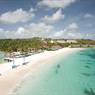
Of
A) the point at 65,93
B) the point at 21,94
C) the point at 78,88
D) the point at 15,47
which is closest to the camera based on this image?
the point at 21,94

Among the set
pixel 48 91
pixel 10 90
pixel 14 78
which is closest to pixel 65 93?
pixel 48 91

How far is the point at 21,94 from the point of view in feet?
73.9

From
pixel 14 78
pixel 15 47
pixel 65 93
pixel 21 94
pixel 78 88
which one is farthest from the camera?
pixel 15 47

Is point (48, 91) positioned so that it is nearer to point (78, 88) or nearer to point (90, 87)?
point (78, 88)

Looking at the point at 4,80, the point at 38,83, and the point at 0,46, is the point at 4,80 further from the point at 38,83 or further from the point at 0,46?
the point at 0,46

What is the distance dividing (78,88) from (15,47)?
6942 centimetres

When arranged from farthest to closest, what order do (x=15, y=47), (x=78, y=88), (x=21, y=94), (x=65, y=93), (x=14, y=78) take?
(x=15, y=47)
(x=14, y=78)
(x=78, y=88)
(x=65, y=93)
(x=21, y=94)

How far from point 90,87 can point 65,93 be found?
553 centimetres

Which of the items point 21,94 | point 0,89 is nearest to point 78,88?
point 21,94

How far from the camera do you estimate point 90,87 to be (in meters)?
28.0

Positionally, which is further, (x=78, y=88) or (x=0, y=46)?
(x=0, y=46)

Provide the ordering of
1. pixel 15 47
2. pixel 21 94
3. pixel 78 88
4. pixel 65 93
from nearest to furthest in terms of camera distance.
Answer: pixel 21 94, pixel 65 93, pixel 78 88, pixel 15 47

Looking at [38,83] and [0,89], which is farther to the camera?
[38,83]

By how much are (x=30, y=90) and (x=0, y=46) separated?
74358 millimetres
